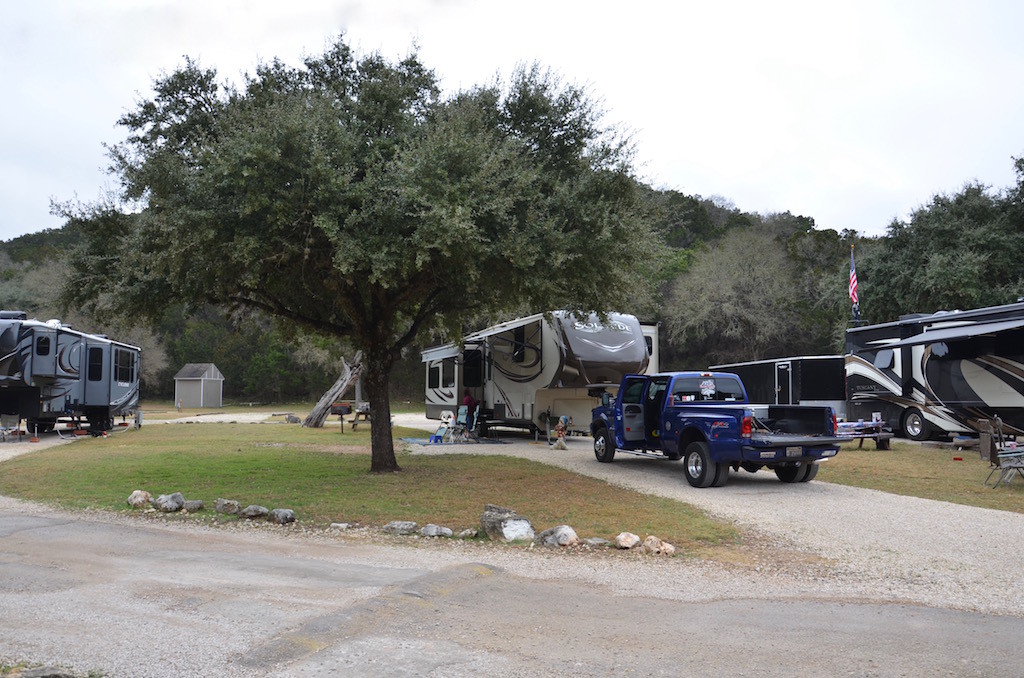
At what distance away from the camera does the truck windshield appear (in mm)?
13977

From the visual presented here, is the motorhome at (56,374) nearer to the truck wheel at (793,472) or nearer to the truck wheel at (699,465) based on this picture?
the truck wheel at (699,465)

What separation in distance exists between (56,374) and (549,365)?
1364cm

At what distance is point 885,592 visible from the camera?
6.51m

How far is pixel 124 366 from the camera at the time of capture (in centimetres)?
2695

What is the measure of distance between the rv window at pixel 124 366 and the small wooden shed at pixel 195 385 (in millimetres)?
23335

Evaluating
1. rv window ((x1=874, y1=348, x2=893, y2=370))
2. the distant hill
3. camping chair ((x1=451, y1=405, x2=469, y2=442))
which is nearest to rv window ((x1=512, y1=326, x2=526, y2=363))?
camping chair ((x1=451, y1=405, x2=469, y2=442))

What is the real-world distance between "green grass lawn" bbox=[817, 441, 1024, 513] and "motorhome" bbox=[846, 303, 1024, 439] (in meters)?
1.13

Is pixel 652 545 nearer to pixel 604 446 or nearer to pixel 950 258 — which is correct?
pixel 604 446

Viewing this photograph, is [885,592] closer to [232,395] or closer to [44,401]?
[44,401]

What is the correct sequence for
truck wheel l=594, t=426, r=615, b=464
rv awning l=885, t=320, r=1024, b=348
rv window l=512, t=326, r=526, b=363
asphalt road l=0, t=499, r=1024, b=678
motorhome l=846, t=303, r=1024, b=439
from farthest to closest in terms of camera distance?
rv window l=512, t=326, r=526, b=363 < motorhome l=846, t=303, r=1024, b=439 < rv awning l=885, t=320, r=1024, b=348 < truck wheel l=594, t=426, r=615, b=464 < asphalt road l=0, t=499, r=1024, b=678

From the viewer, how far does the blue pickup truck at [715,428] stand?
12.0m

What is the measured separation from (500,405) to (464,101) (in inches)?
447

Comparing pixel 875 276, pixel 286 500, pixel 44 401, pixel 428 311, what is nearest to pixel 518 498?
pixel 286 500

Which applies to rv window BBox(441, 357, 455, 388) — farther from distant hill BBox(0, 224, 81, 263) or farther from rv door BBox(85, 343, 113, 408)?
distant hill BBox(0, 224, 81, 263)
